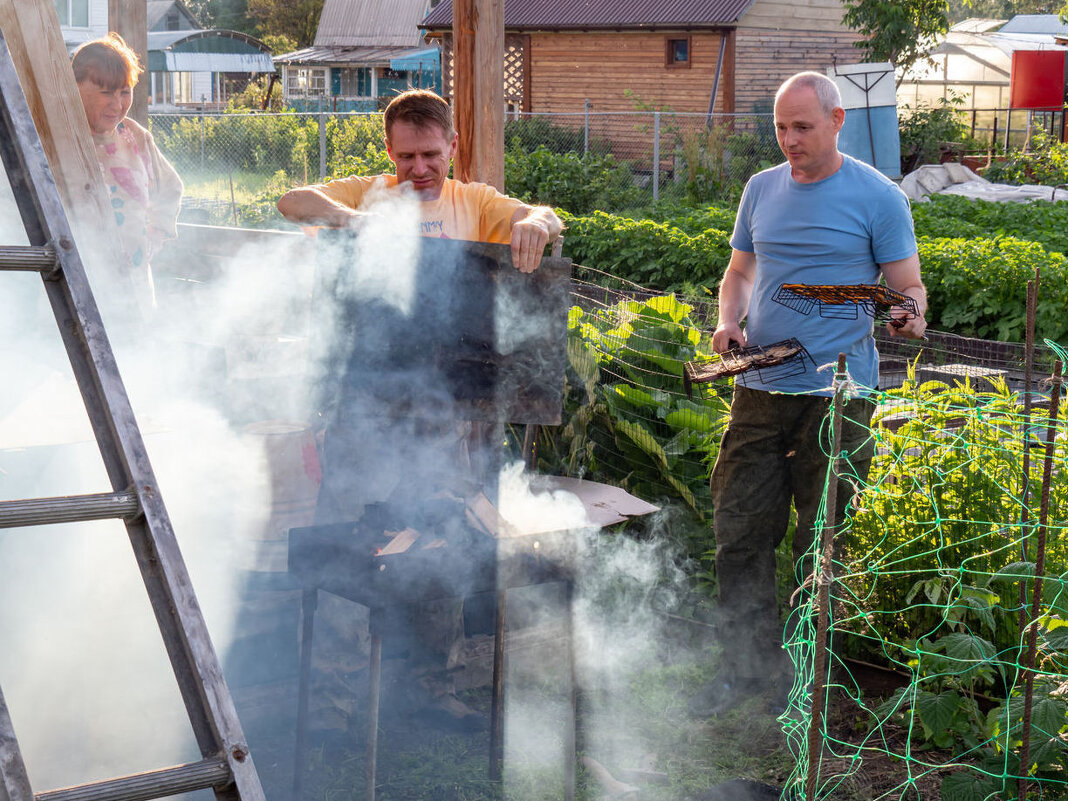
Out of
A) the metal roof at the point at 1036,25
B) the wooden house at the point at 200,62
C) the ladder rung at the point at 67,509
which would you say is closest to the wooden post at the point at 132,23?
the ladder rung at the point at 67,509

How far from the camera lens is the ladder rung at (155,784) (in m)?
1.69

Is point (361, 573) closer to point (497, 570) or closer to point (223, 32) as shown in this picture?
point (497, 570)

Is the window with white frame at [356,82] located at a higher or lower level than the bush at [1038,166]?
higher

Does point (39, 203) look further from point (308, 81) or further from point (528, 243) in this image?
point (308, 81)

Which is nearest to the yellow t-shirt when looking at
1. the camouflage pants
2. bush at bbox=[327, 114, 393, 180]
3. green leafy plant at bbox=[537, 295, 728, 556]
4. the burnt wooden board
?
the burnt wooden board

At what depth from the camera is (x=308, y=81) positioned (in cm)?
4541

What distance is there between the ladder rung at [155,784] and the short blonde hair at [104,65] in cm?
258

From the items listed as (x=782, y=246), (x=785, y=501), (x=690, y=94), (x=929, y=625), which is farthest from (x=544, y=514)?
(x=690, y=94)

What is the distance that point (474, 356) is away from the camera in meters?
3.28

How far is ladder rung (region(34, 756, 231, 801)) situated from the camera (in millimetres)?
1688

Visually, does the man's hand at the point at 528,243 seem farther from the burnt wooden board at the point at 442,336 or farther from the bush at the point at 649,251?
the bush at the point at 649,251

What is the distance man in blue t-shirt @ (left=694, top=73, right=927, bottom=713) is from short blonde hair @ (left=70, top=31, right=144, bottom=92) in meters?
2.16

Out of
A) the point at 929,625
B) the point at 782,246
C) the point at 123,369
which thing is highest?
the point at 782,246

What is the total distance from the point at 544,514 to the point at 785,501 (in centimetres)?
100
